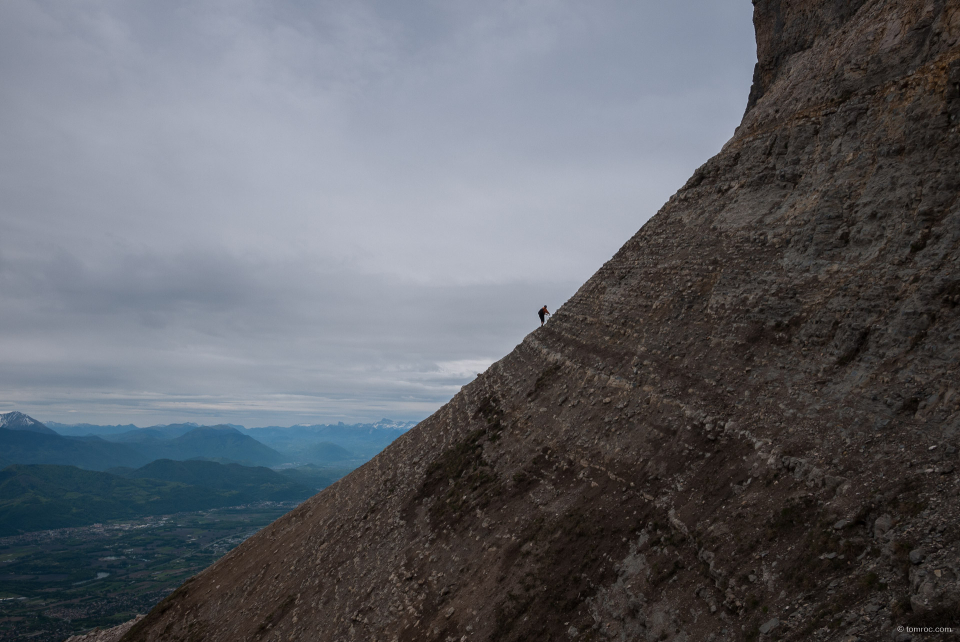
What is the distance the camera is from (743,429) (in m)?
15.7

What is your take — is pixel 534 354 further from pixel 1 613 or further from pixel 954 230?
pixel 1 613

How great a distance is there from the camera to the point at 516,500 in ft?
70.9

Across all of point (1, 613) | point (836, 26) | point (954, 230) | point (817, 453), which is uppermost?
point (836, 26)

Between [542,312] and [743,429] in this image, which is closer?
[743,429]

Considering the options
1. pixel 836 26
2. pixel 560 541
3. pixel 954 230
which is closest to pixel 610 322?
pixel 560 541

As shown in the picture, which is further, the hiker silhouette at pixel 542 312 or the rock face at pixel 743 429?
the hiker silhouette at pixel 542 312

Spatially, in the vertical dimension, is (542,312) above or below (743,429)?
above

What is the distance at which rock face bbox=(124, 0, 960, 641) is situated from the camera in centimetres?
1140

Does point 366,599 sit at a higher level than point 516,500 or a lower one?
lower

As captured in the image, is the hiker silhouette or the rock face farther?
the hiker silhouette

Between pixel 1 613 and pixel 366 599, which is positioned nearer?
pixel 366 599

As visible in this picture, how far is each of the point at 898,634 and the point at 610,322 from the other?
18.4 m

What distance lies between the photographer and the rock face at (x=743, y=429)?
1140cm

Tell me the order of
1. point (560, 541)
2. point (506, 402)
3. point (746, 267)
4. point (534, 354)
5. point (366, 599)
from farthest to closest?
point (534, 354), point (506, 402), point (366, 599), point (746, 267), point (560, 541)
